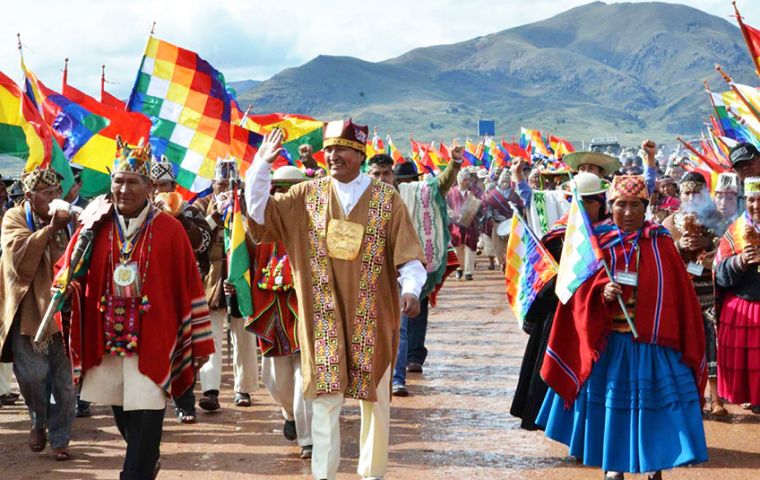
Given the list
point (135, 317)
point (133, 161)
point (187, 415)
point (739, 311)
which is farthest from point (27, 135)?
point (739, 311)

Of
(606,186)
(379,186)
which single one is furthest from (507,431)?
(379,186)

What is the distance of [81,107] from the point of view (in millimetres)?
12445

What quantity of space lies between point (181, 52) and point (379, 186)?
5.51m

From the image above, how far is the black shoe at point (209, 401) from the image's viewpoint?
951 cm

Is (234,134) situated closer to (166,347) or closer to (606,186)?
(606,186)

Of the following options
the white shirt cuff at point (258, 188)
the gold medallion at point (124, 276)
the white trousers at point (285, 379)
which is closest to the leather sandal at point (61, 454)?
the white trousers at point (285, 379)

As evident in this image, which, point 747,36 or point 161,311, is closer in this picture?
point 161,311

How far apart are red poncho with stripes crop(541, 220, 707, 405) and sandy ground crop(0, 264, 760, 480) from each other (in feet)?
2.92

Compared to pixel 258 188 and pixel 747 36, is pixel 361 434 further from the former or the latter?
pixel 747 36

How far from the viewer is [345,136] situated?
6578 mm

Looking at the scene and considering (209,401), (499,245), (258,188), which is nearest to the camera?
(258,188)

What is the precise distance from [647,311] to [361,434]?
1.79 m

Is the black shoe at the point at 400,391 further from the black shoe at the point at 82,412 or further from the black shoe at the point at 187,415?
the black shoe at the point at 82,412

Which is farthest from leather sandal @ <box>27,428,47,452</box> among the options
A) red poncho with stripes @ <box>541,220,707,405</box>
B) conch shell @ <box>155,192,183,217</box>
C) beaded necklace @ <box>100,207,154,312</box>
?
red poncho with stripes @ <box>541,220,707,405</box>
